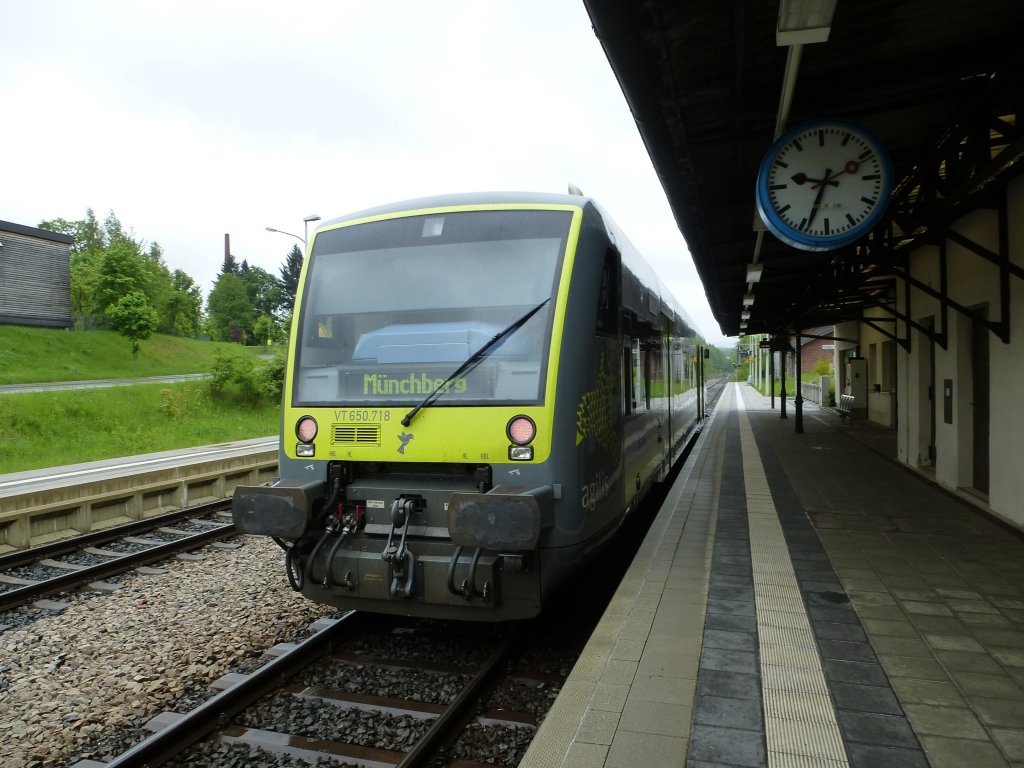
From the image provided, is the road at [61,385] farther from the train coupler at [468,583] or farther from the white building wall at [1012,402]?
the white building wall at [1012,402]

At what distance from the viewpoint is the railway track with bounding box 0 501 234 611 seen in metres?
6.59

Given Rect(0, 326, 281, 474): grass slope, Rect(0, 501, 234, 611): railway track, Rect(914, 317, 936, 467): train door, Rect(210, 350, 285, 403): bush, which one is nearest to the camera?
Rect(0, 501, 234, 611): railway track

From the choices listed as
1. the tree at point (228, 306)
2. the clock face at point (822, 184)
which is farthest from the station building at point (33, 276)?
the tree at point (228, 306)

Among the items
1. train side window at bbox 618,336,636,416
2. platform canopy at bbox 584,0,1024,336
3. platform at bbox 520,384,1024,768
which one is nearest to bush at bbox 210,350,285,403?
platform canopy at bbox 584,0,1024,336

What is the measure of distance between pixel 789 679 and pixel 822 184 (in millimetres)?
3821

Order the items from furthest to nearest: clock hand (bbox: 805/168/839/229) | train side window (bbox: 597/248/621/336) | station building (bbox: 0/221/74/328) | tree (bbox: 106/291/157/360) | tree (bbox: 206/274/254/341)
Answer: tree (bbox: 206/274/254/341) < station building (bbox: 0/221/74/328) < tree (bbox: 106/291/157/360) < clock hand (bbox: 805/168/839/229) < train side window (bbox: 597/248/621/336)

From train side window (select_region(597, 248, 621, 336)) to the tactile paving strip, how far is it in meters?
2.20

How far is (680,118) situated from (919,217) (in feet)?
10.2

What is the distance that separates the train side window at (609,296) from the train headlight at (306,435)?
212cm

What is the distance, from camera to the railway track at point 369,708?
3707 mm

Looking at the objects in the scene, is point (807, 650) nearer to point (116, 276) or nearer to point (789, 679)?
point (789, 679)

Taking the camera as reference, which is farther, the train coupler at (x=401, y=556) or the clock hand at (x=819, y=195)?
the clock hand at (x=819, y=195)

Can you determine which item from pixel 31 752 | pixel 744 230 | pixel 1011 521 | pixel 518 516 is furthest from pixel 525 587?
pixel 744 230

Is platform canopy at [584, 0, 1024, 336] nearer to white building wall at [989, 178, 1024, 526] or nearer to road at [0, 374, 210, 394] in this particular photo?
white building wall at [989, 178, 1024, 526]
